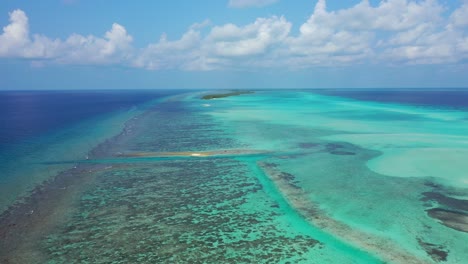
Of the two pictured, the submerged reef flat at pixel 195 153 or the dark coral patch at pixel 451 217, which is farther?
the submerged reef flat at pixel 195 153

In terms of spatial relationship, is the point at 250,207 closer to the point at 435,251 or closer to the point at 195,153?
the point at 435,251

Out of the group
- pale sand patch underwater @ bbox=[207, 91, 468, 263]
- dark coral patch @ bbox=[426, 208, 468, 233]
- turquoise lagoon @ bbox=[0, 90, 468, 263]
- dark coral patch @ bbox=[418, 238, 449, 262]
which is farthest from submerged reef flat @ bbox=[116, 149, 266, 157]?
dark coral patch @ bbox=[418, 238, 449, 262]

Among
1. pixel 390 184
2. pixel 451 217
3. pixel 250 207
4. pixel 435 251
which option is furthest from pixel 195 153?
pixel 435 251

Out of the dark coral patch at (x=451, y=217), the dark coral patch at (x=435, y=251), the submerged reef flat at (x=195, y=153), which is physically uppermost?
the submerged reef flat at (x=195, y=153)

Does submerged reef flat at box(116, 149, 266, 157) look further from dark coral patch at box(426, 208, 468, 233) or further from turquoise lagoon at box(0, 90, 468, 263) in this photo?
dark coral patch at box(426, 208, 468, 233)

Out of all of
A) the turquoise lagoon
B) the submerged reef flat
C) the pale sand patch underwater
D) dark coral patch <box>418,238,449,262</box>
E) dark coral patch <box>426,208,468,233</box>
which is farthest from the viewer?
the submerged reef flat

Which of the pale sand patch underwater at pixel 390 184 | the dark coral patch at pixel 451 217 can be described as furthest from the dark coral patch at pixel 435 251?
the dark coral patch at pixel 451 217

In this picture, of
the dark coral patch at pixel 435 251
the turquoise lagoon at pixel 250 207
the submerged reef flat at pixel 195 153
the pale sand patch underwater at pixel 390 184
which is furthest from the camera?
the submerged reef flat at pixel 195 153

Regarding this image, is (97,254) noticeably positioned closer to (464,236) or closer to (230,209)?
(230,209)

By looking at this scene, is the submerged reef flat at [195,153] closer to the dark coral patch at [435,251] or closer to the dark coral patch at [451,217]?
the dark coral patch at [451,217]
